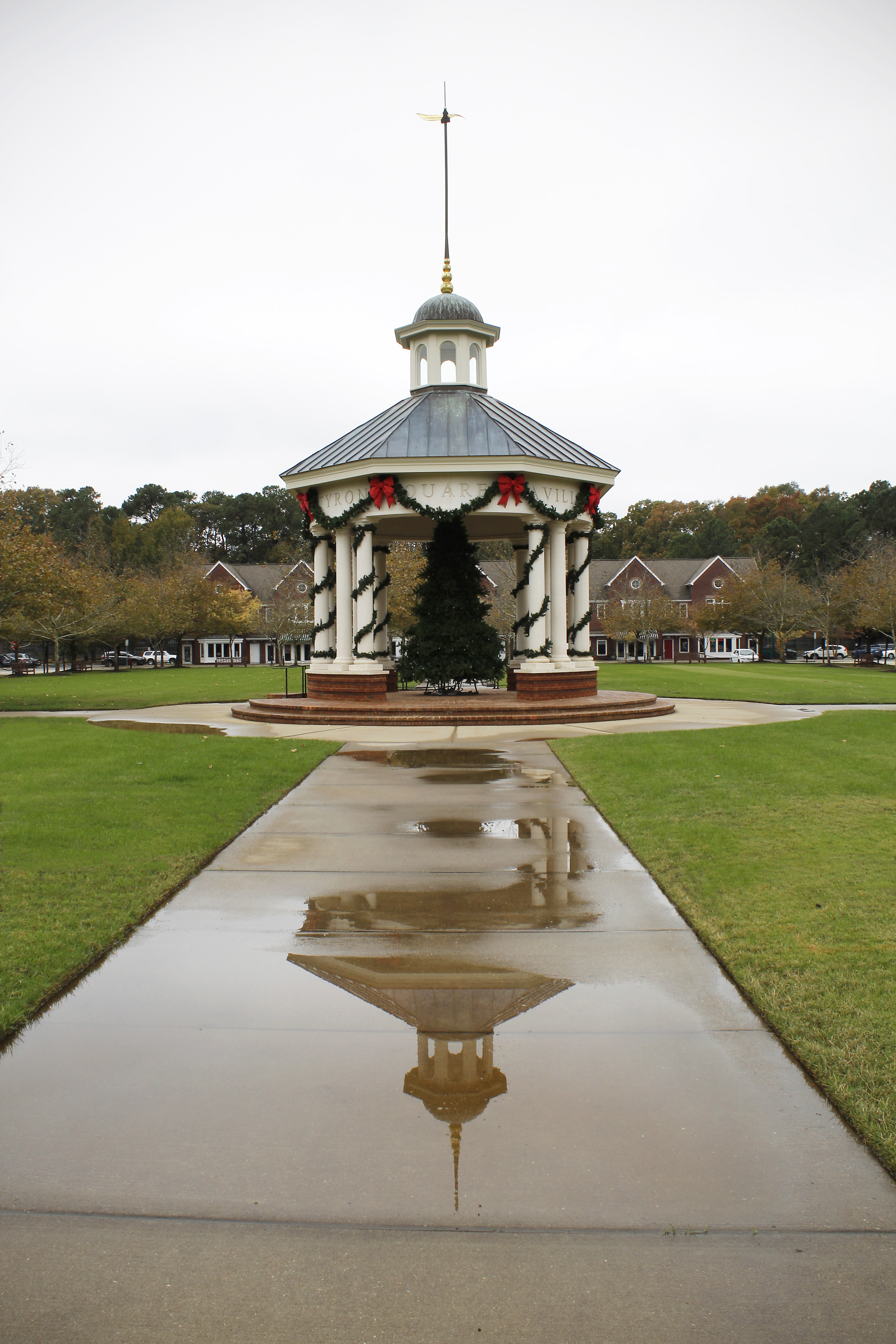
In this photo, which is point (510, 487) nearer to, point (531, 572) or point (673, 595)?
point (531, 572)

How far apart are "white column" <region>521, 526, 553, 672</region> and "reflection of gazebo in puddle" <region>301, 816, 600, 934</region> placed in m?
14.6

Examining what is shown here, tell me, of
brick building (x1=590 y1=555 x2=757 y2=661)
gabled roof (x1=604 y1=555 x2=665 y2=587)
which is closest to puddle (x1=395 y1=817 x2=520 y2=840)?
brick building (x1=590 y1=555 x2=757 y2=661)

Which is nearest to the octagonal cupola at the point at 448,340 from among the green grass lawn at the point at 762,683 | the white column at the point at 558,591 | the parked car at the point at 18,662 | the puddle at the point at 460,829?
the white column at the point at 558,591

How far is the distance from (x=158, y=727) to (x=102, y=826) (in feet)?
33.4

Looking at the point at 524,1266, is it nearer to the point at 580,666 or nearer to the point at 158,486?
the point at 580,666

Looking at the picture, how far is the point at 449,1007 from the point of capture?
4.88 metres

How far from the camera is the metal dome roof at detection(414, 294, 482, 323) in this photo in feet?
81.5

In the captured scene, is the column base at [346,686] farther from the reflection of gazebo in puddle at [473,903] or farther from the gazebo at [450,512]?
the reflection of gazebo in puddle at [473,903]

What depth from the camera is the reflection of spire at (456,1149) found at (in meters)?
3.24

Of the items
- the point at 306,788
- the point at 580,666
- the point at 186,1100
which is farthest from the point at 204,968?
the point at 580,666

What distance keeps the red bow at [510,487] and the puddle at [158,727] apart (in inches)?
335

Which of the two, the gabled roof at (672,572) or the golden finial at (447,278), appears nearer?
the golden finial at (447,278)

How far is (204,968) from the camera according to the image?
5.54 metres

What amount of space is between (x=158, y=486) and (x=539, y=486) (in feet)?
314
